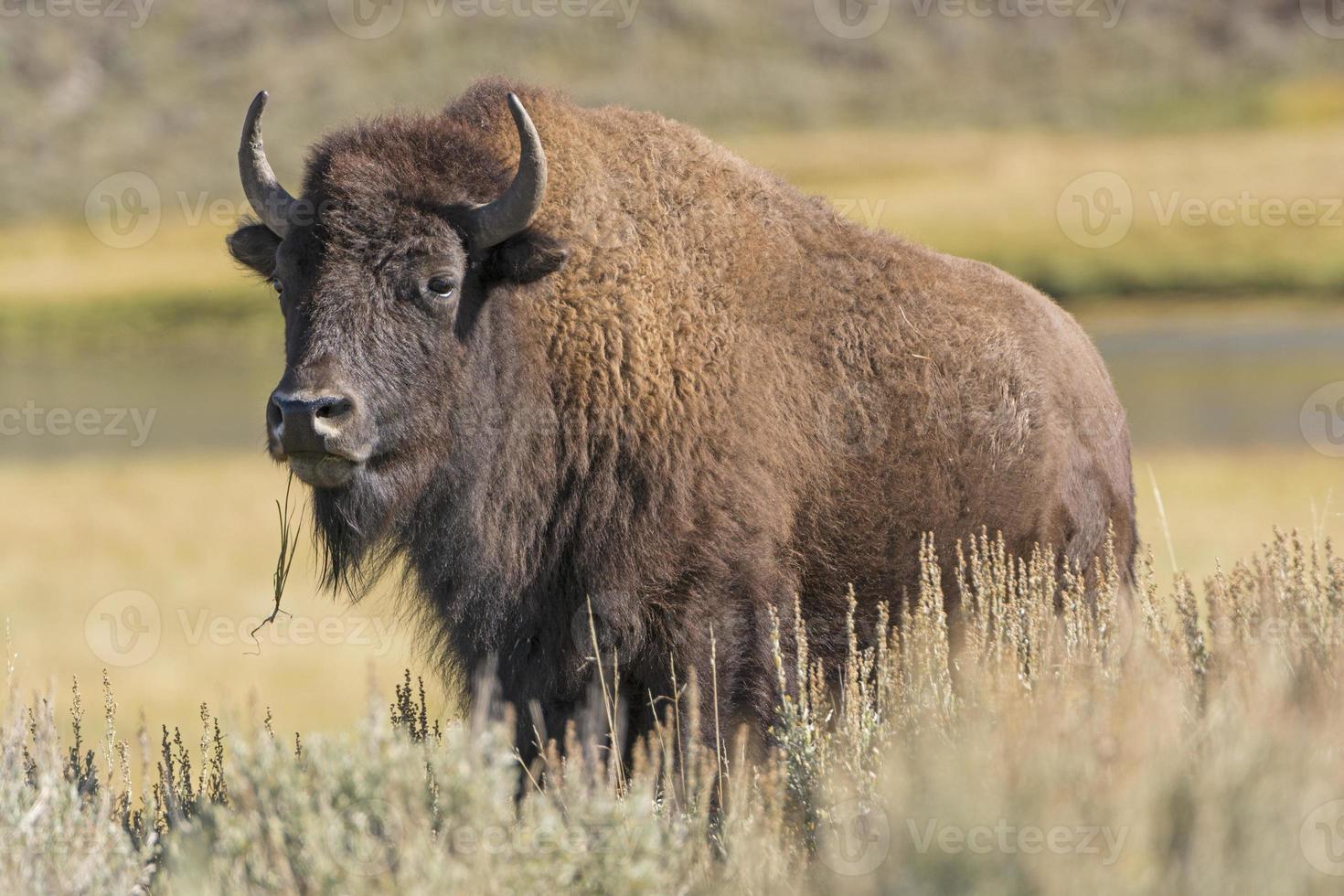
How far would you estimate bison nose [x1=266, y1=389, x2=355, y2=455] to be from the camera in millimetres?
4891

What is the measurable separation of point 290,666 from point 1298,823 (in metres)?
14.9

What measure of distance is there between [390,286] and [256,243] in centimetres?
92

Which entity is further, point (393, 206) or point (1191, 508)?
point (1191, 508)

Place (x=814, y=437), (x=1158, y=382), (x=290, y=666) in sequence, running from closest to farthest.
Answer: (x=814, y=437)
(x=290, y=666)
(x=1158, y=382)

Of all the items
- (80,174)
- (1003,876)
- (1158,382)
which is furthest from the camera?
(80,174)

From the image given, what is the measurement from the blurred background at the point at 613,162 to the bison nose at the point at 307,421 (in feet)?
3.58

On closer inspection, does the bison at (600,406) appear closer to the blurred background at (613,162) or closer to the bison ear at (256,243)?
the bison ear at (256,243)

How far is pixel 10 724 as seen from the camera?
4.91 metres

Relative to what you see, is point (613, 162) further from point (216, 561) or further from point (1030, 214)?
point (1030, 214)

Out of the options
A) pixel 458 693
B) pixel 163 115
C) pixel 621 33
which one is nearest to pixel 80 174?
pixel 163 115

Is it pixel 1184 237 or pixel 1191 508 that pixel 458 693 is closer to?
pixel 1191 508

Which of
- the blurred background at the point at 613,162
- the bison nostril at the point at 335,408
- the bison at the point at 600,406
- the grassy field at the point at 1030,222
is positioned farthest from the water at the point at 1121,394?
the bison nostril at the point at 335,408

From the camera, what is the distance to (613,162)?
Answer: 572 centimetres

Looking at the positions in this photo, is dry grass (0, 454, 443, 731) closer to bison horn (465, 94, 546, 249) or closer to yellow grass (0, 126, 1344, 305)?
bison horn (465, 94, 546, 249)
